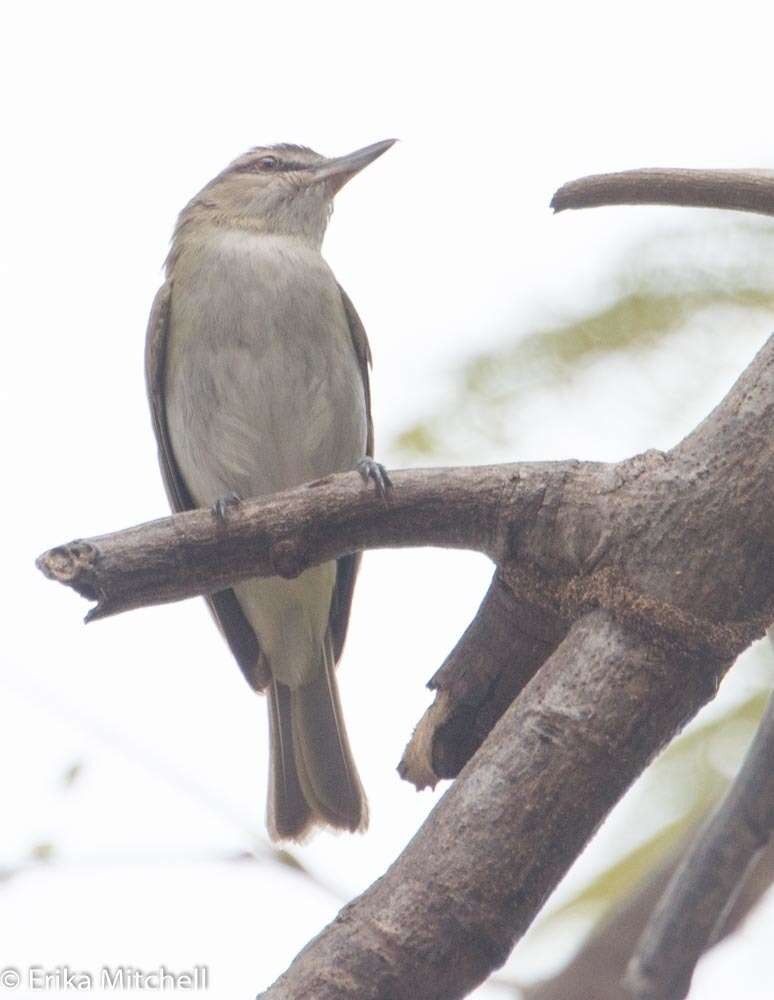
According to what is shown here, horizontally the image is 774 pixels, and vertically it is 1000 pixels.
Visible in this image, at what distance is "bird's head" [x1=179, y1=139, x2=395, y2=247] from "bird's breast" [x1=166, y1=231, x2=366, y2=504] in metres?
0.77

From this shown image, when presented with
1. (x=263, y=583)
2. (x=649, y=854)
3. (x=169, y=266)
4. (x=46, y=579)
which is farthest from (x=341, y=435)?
(x=46, y=579)

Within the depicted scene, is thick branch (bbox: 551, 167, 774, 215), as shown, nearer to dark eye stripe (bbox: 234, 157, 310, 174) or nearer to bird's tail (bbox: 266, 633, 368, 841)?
bird's tail (bbox: 266, 633, 368, 841)

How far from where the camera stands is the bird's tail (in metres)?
5.60

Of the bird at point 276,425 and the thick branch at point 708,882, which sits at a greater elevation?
the bird at point 276,425

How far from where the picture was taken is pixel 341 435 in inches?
224

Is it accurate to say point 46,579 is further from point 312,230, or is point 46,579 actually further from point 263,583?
point 312,230

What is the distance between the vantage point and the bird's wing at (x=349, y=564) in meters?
5.99

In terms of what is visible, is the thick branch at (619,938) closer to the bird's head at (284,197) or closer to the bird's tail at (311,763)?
the bird's tail at (311,763)

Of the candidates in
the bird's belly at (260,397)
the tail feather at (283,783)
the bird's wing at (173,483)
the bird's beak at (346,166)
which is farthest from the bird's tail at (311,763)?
the bird's beak at (346,166)

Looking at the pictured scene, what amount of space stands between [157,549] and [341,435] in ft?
10.4

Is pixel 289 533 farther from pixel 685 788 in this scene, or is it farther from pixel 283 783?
pixel 283 783

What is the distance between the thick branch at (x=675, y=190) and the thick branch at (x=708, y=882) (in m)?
1.03

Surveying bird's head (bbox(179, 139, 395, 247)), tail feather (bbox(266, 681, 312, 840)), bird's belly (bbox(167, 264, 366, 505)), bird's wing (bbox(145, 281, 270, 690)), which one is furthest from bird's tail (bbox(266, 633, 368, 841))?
bird's head (bbox(179, 139, 395, 247))

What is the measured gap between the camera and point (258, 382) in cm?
550
